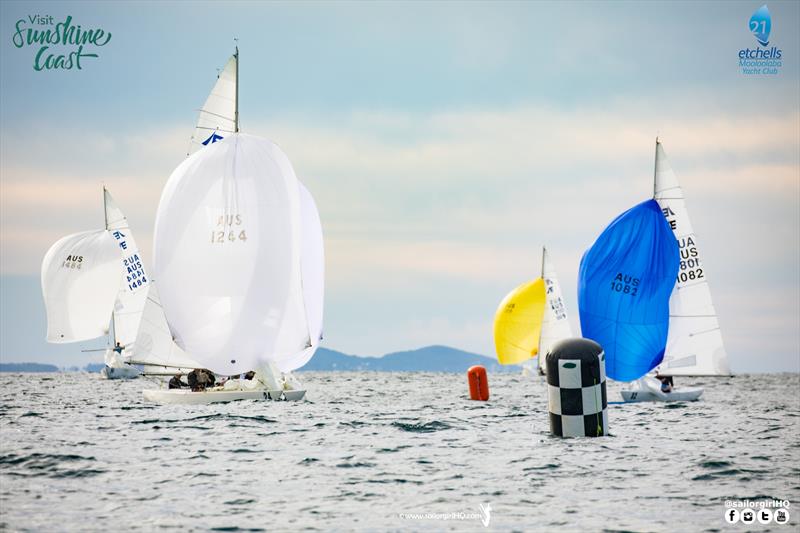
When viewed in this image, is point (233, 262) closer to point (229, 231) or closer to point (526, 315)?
point (229, 231)

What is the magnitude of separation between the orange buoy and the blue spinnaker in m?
6.04

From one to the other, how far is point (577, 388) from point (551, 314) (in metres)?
44.6

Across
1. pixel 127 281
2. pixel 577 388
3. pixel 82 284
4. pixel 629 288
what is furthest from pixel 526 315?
pixel 577 388

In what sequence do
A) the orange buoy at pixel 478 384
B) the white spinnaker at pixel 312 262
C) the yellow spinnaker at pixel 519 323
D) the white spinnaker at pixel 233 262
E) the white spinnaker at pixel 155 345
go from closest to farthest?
the white spinnaker at pixel 233 262 → the white spinnaker at pixel 155 345 → the white spinnaker at pixel 312 262 → the orange buoy at pixel 478 384 → the yellow spinnaker at pixel 519 323

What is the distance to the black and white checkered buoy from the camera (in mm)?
16172

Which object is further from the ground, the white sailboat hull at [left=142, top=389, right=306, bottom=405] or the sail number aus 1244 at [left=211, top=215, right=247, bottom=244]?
the sail number aus 1244 at [left=211, top=215, right=247, bottom=244]

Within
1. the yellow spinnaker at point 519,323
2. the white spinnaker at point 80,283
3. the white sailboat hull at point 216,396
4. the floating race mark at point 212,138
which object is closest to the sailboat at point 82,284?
the white spinnaker at point 80,283

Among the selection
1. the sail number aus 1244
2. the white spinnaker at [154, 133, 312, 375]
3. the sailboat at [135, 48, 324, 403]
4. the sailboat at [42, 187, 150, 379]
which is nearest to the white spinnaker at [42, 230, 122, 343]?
the sailboat at [42, 187, 150, 379]

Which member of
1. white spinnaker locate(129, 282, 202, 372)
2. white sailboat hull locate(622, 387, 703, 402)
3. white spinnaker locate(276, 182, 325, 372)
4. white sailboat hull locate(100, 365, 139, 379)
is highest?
white spinnaker locate(276, 182, 325, 372)

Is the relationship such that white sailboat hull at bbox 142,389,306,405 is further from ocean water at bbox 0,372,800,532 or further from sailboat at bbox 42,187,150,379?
sailboat at bbox 42,187,150,379

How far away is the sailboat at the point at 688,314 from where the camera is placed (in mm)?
29203

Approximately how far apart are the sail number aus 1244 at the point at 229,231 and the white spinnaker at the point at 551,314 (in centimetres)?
3512

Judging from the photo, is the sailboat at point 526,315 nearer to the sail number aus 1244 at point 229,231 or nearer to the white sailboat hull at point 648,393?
the white sailboat hull at point 648,393

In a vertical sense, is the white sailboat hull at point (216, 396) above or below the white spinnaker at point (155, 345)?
below
